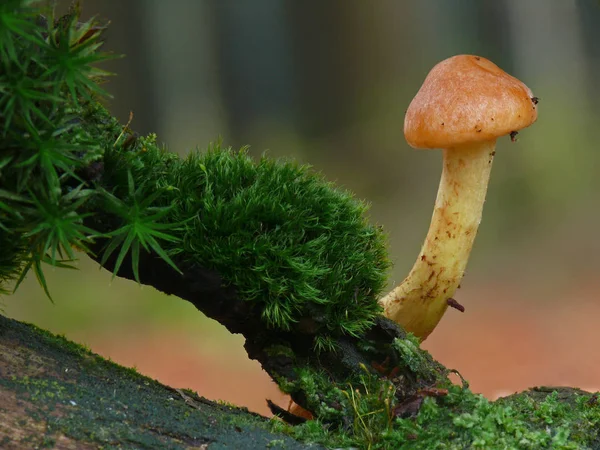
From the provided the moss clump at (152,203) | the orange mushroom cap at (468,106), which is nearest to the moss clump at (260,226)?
the moss clump at (152,203)

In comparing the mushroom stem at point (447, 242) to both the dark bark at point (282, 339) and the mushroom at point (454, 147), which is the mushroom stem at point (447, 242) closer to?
the mushroom at point (454, 147)

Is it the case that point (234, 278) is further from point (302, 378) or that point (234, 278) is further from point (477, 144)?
point (477, 144)

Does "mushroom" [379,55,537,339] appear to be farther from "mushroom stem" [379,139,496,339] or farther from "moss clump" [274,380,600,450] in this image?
"moss clump" [274,380,600,450]

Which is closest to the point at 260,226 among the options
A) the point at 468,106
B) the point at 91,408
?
the point at 91,408

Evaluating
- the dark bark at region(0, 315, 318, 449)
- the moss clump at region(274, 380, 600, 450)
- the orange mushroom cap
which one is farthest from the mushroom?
the dark bark at region(0, 315, 318, 449)

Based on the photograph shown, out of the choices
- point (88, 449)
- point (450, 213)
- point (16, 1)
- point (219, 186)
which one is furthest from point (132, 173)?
point (450, 213)

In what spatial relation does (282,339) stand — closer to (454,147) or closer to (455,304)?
(455,304)

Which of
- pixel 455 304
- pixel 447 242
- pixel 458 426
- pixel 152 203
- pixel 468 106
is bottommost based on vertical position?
pixel 458 426
